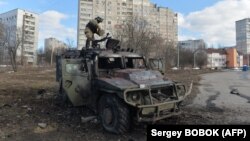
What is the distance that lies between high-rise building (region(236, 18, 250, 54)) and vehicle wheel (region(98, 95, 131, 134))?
468ft

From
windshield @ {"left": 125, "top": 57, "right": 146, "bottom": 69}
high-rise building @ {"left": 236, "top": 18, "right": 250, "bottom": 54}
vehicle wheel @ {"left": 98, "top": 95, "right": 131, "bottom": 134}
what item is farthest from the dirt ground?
high-rise building @ {"left": 236, "top": 18, "right": 250, "bottom": 54}

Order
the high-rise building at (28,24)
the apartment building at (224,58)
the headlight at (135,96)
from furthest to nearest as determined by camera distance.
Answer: the apartment building at (224,58), the high-rise building at (28,24), the headlight at (135,96)

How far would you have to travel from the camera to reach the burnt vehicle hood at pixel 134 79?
812cm

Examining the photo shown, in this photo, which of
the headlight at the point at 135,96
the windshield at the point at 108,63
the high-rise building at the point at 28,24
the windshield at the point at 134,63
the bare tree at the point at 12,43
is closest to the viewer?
the headlight at the point at 135,96

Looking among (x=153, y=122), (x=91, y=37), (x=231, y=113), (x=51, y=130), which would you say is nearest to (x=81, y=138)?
(x=51, y=130)

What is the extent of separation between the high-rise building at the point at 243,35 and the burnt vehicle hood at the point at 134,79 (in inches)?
5590

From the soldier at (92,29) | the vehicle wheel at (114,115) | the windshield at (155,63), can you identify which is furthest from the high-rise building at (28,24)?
the vehicle wheel at (114,115)

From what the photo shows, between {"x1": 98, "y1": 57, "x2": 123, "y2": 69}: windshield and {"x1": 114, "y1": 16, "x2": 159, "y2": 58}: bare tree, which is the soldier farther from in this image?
{"x1": 114, "y1": 16, "x2": 159, "y2": 58}: bare tree

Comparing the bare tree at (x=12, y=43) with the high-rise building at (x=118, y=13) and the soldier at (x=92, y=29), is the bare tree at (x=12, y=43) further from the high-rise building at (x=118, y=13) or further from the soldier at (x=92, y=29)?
the soldier at (x=92, y=29)

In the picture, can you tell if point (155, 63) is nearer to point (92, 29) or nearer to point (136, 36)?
point (92, 29)

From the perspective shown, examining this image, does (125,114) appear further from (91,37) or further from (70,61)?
(91,37)

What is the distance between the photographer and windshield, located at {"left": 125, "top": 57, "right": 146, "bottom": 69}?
32.3 ft

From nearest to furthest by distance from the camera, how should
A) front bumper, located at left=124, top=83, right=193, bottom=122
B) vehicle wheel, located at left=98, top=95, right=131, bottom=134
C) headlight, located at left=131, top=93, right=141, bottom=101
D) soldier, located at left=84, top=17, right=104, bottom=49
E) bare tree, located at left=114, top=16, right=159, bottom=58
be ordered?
front bumper, located at left=124, top=83, right=193, bottom=122 → vehicle wheel, located at left=98, top=95, right=131, bottom=134 → headlight, located at left=131, top=93, right=141, bottom=101 → soldier, located at left=84, top=17, right=104, bottom=49 → bare tree, located at left=114, top=16, right=159, bottom=58

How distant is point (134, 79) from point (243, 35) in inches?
5705
